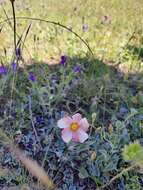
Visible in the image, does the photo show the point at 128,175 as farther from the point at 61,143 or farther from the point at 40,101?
the point at 40,101

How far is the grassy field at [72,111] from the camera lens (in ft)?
5.73

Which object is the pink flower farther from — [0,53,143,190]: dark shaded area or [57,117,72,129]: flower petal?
[0,53,143,190]: dark shaded area

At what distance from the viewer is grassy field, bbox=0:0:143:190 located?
5.73ft

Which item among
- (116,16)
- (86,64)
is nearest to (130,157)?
(86,64)

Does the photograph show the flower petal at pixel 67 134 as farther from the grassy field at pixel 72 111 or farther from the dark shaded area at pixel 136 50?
the dark shaded area at pixel 136 50

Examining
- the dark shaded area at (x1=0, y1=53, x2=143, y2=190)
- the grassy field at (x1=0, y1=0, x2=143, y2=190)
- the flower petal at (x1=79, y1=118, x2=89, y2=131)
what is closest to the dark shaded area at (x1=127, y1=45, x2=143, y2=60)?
the grassy field at (x1=0, y1=0, x2=143, y2=190)

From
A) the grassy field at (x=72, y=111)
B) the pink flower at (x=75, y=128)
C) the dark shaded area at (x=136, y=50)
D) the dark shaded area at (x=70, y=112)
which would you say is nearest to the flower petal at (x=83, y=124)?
the pink flower at (x=75, y=128)

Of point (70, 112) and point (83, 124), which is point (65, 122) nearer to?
point (83, 124)

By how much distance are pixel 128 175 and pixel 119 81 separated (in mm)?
1049

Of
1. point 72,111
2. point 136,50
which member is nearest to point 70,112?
point 72,111

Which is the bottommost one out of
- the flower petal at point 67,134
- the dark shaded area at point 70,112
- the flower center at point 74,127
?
the dark shaded area at point 70,112

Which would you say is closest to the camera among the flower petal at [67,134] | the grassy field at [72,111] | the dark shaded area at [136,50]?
the flower petal at [67,134]

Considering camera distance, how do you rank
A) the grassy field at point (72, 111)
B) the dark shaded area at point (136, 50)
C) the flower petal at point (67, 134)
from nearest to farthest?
the flower petal at point (67, 134) → the grassy field at point (72, 111) → the dark shaded area at point (136, 50)

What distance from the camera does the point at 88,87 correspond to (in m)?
2.32
